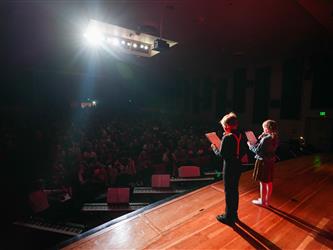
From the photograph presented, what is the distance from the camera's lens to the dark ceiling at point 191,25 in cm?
517

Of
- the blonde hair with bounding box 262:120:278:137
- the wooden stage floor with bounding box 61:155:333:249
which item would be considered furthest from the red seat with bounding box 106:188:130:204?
the blonde hair with bounding box 262:120:278:137

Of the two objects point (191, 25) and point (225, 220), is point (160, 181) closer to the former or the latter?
point (225, 220)

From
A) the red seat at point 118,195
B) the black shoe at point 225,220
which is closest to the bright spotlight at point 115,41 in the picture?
the red seat at point 118,195

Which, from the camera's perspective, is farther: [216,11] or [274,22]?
[274,22]

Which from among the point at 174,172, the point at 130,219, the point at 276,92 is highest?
the point at 276,92

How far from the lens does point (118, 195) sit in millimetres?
4641

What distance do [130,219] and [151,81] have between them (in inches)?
615

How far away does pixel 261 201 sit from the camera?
3.42 meters

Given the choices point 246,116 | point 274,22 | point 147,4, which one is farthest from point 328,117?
point 147,4

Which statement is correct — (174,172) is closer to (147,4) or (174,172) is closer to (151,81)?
(147,4)

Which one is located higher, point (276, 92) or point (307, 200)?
point (276, 92)

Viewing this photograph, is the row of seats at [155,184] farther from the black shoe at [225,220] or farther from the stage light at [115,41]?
the stage light at [115,41]

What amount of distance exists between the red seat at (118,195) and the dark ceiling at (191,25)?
4106 mm

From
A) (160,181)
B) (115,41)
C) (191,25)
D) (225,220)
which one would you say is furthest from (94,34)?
(225,220)
